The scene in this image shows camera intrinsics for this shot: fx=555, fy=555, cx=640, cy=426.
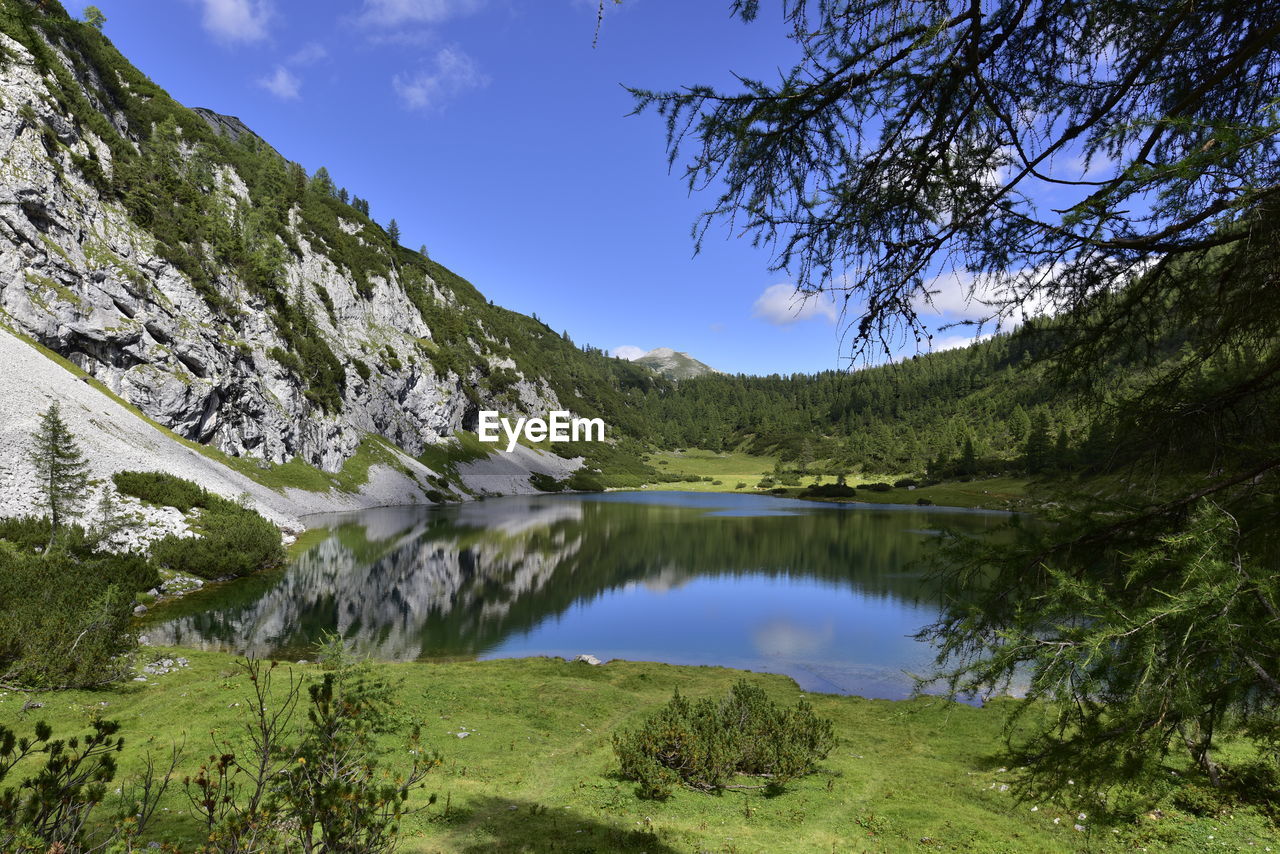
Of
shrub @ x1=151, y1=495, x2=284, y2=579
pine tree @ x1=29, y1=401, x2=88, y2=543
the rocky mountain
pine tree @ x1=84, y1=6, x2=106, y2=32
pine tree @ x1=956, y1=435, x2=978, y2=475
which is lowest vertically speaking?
shrub @ x1=151, y1=495, x2=284, y2=579

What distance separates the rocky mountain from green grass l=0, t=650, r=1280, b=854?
1060 cm

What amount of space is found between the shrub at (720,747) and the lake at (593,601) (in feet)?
11.6

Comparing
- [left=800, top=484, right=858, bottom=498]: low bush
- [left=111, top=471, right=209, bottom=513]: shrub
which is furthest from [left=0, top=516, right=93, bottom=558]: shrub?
[left=800, top=484, right=858, bottom=498]: low bush

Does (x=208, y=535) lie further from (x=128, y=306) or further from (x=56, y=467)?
(x=128, y=306)

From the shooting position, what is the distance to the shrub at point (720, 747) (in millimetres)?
10578

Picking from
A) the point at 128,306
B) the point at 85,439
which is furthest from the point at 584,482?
the point at 85,439

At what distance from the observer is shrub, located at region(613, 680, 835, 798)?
1058 cm

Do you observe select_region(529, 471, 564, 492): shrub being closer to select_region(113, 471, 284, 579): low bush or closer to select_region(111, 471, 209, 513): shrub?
select_region(113, 471, 284, 579): low bush

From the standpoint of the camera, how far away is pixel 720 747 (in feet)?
36.6

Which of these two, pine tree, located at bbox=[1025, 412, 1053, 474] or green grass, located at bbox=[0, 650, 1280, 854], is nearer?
green grass, located at bbox=[0, 650, 1280, 854]

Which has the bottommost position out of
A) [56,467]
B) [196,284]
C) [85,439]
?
[56,467]

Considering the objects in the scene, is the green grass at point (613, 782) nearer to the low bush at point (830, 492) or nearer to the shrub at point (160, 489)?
the shrub at point (160, 489)

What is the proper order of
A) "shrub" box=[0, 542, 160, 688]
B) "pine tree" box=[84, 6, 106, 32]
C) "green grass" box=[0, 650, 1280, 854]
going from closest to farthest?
"green grass" box=[0, 650, 1280, 854] → "shrub" box=[0, 542, 160, 688] → "pine tree" box=[84, 6, 106, 32]

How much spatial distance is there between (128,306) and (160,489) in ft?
114
